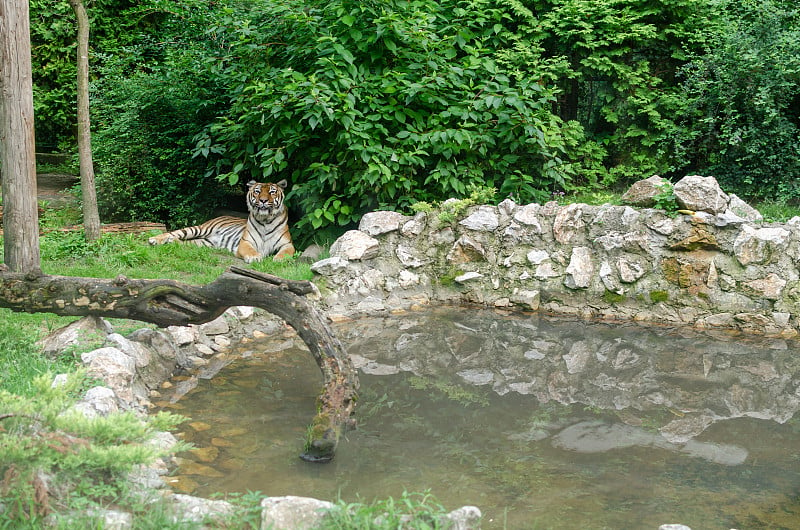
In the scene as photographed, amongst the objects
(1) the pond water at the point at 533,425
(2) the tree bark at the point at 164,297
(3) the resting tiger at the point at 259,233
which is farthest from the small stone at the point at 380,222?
(2) the tree bark at the point at 164,297

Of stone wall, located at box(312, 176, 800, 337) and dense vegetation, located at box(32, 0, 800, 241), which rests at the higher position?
dense vegetation, located at box(32, 0, 800, 241)

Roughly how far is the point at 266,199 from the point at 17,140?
3.60m

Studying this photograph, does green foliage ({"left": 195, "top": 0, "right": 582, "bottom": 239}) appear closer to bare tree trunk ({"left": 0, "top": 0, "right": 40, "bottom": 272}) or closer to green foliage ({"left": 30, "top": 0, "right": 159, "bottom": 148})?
bare tree trunk ({"left": 0, "top": 0, "right": 40, "bottom": 272})

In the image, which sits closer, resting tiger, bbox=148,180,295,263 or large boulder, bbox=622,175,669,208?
large boulder, bbox=622,175,669,208

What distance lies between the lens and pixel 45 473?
117 inches

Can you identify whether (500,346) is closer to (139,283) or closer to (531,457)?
(531,457)

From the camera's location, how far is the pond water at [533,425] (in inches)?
147

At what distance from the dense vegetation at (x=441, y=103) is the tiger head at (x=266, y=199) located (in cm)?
23

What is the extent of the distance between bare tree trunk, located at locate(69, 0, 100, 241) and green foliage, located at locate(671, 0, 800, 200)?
7276 mm

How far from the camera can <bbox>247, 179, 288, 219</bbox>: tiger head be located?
29.0ft

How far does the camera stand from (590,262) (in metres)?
7.59

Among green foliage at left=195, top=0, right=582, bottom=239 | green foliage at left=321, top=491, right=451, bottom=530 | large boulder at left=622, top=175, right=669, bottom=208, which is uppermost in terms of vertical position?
green foliage at left=195, top=0, right=582, bottom=239

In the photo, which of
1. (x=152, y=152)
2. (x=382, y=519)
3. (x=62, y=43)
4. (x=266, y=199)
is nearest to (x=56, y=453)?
(x=382, y=519)

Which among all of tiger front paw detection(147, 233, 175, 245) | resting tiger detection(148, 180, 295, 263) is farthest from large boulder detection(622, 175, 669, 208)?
tiger front paw detection(147, 233, 175, 245)
